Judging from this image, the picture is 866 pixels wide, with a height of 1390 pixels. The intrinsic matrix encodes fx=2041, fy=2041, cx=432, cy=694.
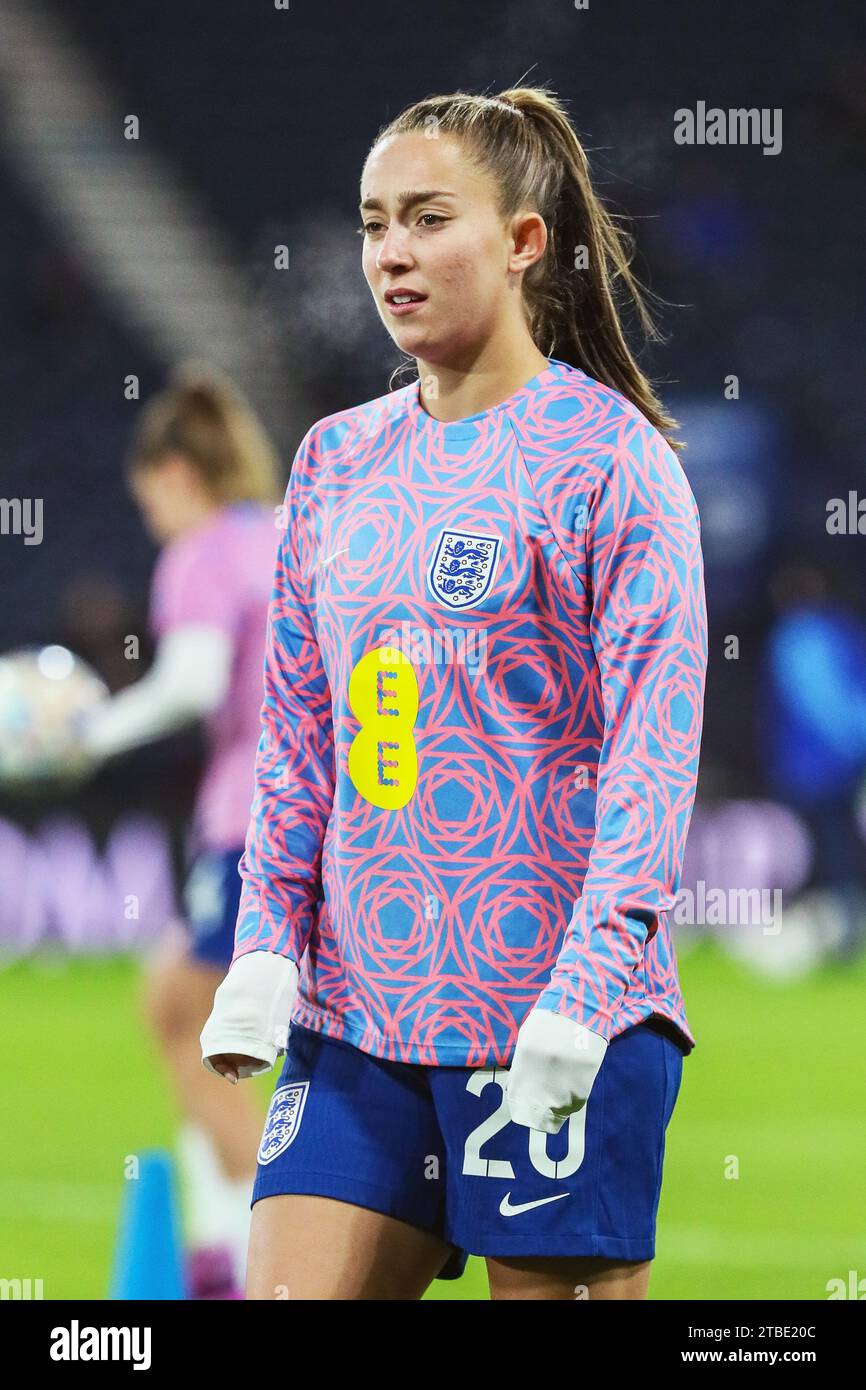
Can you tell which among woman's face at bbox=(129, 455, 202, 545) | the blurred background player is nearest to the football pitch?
the blurred background player

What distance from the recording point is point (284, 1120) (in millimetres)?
2064

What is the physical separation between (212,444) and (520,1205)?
2358mm

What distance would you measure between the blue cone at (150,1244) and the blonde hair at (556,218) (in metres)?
1.74

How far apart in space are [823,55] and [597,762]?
809 cm

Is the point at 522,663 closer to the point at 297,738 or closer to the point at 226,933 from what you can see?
the point at 297,738

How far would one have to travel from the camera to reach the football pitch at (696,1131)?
162 inches

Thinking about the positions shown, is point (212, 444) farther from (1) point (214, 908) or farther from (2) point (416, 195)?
(2) point (416, 195)

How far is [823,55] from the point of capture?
934 cm

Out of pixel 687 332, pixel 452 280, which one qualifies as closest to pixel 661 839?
pixel 452 280

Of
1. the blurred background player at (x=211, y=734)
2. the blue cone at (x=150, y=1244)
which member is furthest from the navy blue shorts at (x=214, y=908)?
the blue cone at (x=150, y=1244)

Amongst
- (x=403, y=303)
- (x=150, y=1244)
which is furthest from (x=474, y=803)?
(x=150, y=1244)

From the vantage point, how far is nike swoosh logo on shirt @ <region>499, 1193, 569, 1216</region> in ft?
6.40

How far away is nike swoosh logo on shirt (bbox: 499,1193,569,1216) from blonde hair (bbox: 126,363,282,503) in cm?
224

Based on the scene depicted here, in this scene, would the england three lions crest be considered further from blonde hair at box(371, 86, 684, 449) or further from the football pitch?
the football pitch
